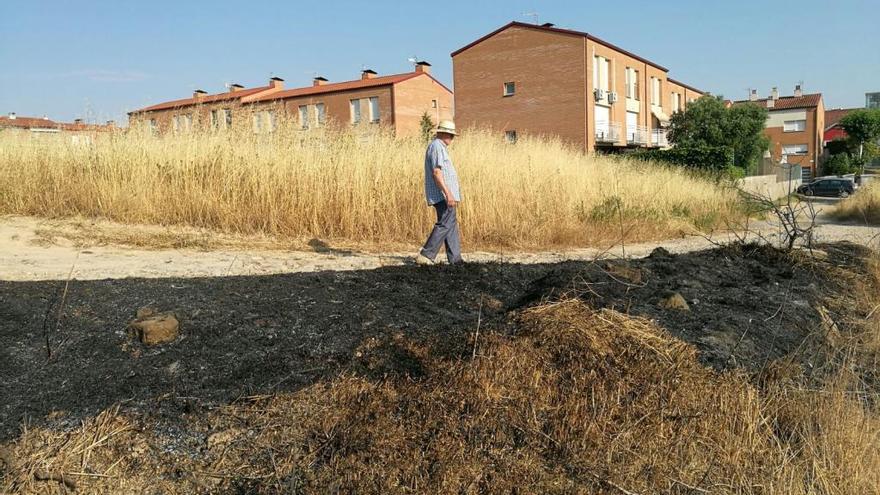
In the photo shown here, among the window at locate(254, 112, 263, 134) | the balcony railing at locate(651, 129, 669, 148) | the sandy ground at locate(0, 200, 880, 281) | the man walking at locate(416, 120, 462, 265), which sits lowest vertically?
the sandy ground at locate(0, 200, 880, 281)

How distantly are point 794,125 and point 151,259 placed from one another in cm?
7172

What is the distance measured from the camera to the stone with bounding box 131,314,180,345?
319cm

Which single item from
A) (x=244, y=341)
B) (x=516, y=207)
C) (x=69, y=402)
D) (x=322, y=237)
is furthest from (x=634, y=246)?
(x=69, y=402)

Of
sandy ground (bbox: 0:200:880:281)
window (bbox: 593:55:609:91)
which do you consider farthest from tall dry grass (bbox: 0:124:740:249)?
window (bbox: 593:55:609:91)

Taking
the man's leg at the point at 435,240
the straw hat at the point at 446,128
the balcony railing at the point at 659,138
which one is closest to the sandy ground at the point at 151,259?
the man's leg at the point at 435,240

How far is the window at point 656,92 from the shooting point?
1813 inches

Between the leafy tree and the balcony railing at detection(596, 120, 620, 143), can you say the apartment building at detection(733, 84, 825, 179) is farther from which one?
the balcony railing at detection(596, 120, 620, 143)

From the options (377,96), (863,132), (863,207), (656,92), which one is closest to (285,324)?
(863,207)

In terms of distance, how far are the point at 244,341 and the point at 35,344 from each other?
1.06 meters

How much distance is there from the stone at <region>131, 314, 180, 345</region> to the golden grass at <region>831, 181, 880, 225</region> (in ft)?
59.8

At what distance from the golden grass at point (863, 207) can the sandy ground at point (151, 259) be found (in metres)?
11.7

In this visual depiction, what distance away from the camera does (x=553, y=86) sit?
1470 inches

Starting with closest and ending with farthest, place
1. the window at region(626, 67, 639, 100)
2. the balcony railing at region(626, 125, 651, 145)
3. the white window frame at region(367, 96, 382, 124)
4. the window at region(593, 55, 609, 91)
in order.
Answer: the window at region(593, 55, 609, 91)
the window at region(626, 67, 639, 100)
the balcony railing at region(626, 125, 651, 145)
the white window frame at region(367, 96, 382, 124)

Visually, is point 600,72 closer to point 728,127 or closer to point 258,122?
point 728,127
